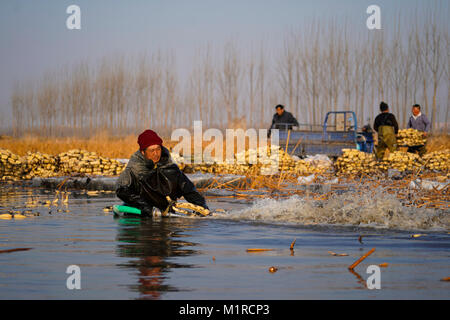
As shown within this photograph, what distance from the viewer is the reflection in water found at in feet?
12.9

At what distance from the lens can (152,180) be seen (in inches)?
317

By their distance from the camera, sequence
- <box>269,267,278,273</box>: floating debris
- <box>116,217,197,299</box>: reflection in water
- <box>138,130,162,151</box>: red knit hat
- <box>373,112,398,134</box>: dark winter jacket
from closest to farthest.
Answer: <box>116,217,197,299</box>: reflection in water
<box>269,267,278,273</box>: floating debris
<box>138,130,162,151</box>: red knit hat
<box>373,112,398,134</box>: dark winter jacket

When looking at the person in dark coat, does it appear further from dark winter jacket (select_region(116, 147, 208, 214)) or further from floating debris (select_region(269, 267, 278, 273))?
floating debris (select_region(269, 267, 278, 273))

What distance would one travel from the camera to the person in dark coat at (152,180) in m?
7.81

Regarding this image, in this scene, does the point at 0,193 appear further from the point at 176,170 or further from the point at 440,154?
the point at 440,154

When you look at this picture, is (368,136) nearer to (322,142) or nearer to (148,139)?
(322,142)

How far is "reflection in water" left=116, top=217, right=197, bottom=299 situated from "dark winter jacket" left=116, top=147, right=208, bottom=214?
0.99ft

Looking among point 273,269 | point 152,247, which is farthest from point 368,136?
point 273,269

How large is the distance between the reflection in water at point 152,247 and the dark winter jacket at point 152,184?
0.99 ft

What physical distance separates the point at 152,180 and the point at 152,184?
0.19ft

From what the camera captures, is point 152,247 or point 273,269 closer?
point 273,269

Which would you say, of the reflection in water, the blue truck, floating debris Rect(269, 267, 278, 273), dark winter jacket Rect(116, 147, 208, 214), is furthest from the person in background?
floating debris Rect(269, 267, 278, 273)
